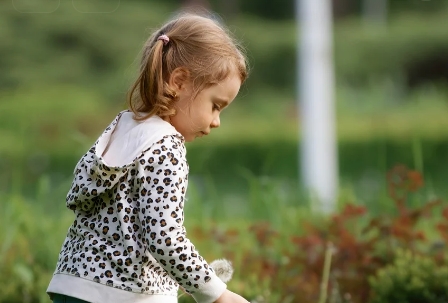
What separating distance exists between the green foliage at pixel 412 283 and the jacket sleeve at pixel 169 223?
139cm

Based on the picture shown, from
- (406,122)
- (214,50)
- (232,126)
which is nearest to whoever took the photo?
(214,50)

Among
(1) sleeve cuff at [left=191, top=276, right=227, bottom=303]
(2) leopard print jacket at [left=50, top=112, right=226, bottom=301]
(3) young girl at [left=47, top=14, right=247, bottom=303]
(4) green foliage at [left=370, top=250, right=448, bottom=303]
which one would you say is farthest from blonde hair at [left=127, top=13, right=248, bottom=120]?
(4) green foliage at [left=370, top=250, right=448, bottom=303]

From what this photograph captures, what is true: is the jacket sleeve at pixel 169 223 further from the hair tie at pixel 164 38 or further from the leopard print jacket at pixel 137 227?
the hair tie at pixel 164 38

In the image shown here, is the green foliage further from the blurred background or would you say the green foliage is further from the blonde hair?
the blurred background

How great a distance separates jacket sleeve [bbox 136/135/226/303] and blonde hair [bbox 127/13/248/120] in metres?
0.18

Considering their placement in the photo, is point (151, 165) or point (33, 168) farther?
point (33, 168)

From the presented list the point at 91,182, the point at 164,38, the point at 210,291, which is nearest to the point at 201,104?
the point at 164,38

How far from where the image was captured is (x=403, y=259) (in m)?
3.89

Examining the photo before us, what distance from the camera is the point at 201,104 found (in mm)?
2727

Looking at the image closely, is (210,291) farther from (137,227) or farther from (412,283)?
(412,283)

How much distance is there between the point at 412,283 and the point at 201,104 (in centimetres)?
143

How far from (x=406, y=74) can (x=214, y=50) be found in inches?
653

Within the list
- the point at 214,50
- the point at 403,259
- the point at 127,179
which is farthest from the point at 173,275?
the point at 403,259

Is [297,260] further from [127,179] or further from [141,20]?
[141,20]
